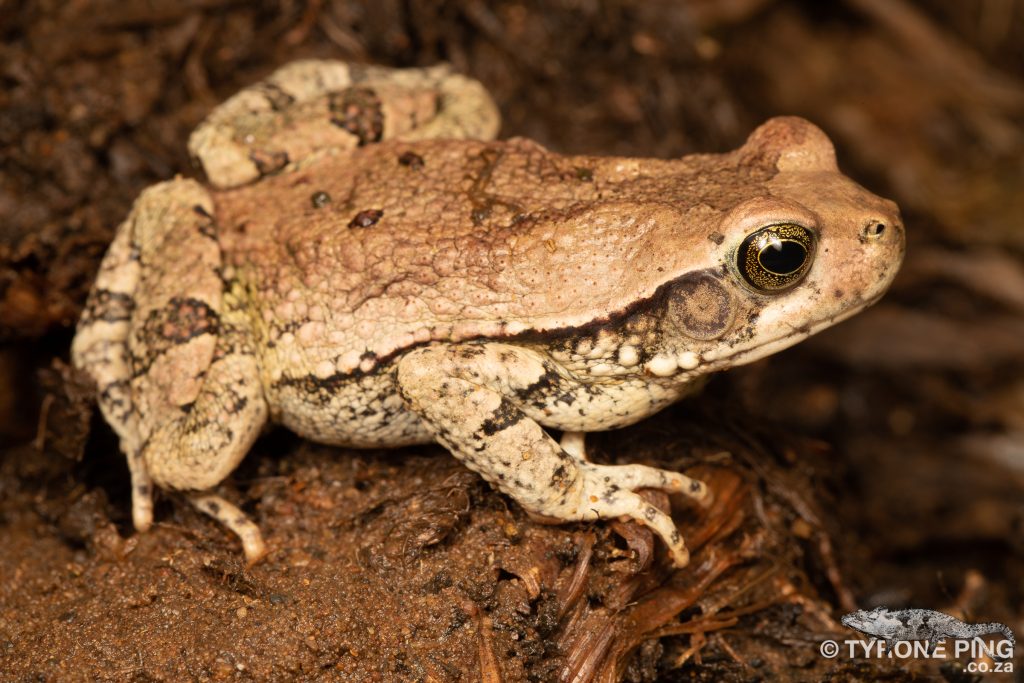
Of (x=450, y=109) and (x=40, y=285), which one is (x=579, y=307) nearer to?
(x=450, y=109)

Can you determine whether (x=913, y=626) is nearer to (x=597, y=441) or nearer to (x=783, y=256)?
(x=597, y=441)

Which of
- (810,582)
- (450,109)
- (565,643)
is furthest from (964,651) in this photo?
(450,109)

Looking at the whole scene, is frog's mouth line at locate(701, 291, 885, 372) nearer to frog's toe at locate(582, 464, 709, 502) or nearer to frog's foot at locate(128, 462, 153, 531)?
frog's toe at locate(582, 464, 709, 502)

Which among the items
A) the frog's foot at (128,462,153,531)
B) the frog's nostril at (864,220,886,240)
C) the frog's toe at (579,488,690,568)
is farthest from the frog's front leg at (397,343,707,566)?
the frog's foot at (128,462,153,531)

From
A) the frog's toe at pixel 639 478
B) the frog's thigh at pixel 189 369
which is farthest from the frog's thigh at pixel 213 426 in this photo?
the frog's toe at pixel 639 478

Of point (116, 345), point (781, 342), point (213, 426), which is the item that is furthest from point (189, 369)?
point (781, 342)
